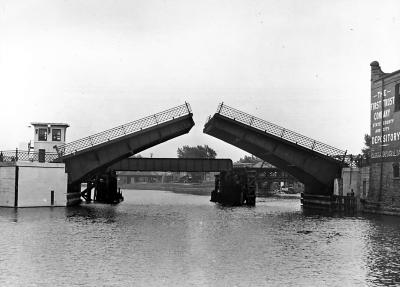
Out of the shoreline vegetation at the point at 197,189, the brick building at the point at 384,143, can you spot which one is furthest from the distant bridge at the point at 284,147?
the shoreline vegetation at the point at 197,189

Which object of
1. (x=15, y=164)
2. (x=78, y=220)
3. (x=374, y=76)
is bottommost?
(x=78, y=220)

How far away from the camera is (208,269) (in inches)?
509

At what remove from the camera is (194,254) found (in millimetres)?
15391

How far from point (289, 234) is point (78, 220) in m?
10.9

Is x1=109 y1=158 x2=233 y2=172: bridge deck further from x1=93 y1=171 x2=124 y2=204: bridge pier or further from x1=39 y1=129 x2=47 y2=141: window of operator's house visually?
x1=39 y1=129 x2=47 y2=141: window of operator's house

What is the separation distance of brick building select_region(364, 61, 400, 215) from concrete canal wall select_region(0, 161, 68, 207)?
20741 mm

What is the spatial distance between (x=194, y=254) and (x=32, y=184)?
74.0ft

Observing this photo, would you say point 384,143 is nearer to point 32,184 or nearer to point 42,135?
point 32,184

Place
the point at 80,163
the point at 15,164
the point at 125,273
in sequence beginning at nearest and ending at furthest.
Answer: the point at 125,273
the point at 15,164
the point at 80,163

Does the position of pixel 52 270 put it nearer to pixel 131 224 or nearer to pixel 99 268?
pixel 99 268

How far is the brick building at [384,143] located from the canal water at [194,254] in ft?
24.1

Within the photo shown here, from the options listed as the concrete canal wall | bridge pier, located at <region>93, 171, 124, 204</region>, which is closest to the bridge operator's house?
the concrete canal wall

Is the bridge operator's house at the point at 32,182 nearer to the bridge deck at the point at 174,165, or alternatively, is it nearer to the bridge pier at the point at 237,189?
the bridge deck at the point at 174,165

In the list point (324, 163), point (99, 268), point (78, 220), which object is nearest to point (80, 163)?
point (78, 220)
